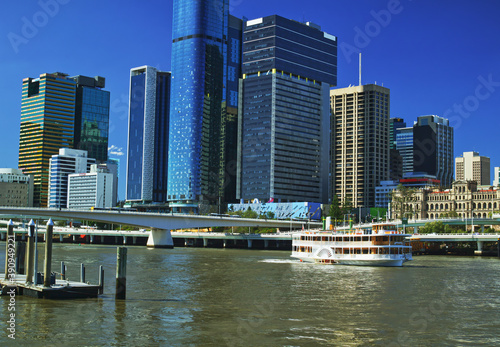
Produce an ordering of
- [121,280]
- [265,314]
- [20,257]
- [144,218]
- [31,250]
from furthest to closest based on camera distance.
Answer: [144,218] < [20,257] < [121,280] < [31,250] < [265,314]

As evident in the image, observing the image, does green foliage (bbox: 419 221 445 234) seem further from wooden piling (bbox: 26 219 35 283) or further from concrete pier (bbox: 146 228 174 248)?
wooden piling (bbox: 26 219 35 283)

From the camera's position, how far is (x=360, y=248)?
107 m

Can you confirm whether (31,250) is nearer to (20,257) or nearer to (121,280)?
(121,280)

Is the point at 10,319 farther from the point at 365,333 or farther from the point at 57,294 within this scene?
the point at 365,333

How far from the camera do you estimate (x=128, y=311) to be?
46.8 m

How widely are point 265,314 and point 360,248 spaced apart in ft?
204

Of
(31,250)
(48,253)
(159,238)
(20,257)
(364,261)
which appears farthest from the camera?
(159,238)

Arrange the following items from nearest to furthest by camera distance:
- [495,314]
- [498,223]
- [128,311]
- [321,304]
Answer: [128,311] < [495,314] < [321,304] < [498,223]

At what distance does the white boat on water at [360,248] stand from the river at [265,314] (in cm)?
2980

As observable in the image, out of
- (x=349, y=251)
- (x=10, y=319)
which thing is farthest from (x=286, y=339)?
(x=349, y=251)

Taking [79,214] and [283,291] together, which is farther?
[79,214]

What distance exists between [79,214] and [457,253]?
329 ft

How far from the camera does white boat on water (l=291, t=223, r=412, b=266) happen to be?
10425cm

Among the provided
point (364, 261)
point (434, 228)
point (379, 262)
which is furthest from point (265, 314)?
point (434, 228)
